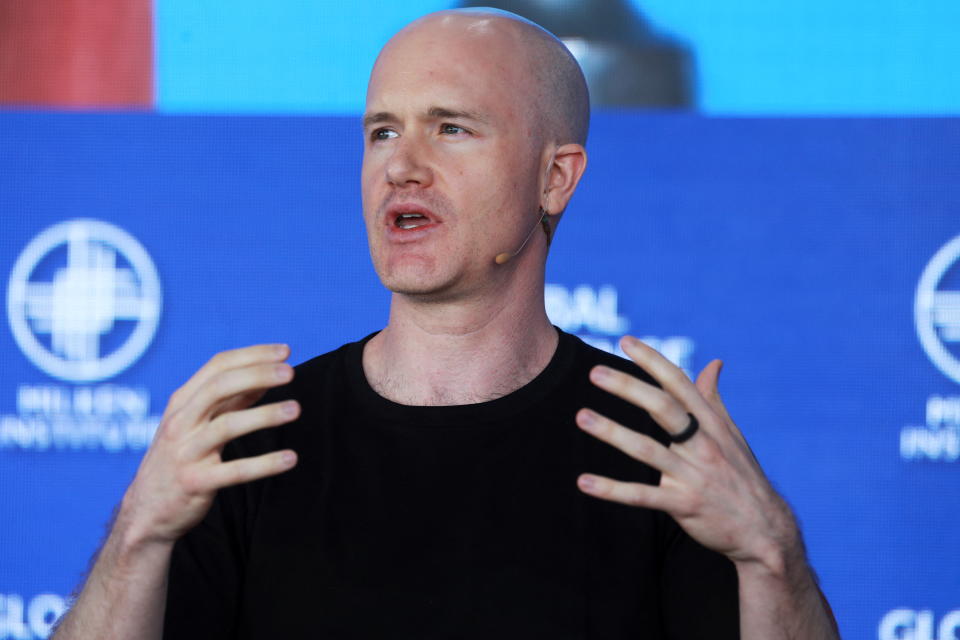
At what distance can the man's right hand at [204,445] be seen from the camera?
3.62 feet

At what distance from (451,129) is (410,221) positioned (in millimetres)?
135

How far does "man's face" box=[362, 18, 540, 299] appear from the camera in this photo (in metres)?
1.46

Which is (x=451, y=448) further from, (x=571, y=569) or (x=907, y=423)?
(x=907, y=423)

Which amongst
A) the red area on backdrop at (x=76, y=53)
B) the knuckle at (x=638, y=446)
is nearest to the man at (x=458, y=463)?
the knuckle at (x=638, y=446)

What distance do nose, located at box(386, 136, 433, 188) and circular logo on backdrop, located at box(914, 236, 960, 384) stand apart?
4.85 feet

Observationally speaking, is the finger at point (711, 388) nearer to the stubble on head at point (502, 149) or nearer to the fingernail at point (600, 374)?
the fingernail at point (600, 374)

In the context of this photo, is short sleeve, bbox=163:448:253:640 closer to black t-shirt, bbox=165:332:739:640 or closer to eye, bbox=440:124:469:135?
→ black t-shirt, bbox=165:332:739:640

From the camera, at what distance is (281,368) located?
43.6 inches

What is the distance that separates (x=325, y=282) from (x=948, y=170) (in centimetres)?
142

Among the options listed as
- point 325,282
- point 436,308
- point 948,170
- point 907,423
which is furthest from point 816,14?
point 436,308

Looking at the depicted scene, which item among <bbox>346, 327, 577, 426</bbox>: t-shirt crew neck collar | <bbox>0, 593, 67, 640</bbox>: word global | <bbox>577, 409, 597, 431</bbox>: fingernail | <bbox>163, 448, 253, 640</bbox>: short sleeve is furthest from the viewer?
<bbox>0, 593, 67, 640</bbox>: word global

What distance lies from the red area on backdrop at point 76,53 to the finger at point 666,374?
5.56 feet

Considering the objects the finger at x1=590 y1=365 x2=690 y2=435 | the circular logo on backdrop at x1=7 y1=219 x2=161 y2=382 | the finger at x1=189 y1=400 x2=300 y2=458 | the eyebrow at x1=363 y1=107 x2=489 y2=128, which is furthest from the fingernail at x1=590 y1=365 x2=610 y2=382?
the circular logo on backdrop at x1=7 y1=219 x2=161 y2=382

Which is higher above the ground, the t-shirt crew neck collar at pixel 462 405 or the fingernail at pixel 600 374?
the t-shirt crew neck collar at pixel 462 405
